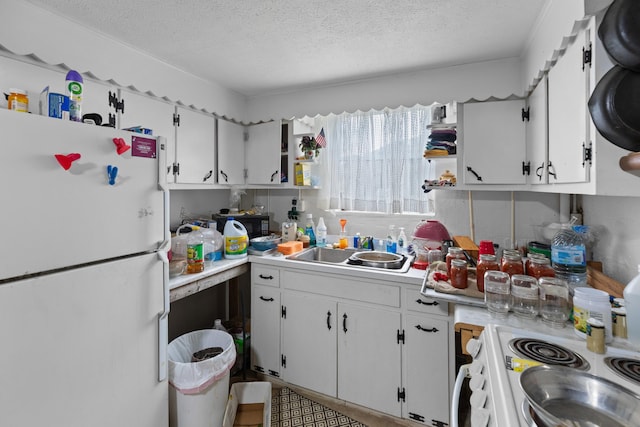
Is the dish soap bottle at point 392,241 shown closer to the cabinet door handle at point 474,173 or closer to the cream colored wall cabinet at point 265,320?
the cabinet door handle at point 474,173

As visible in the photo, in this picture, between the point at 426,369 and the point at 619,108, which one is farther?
the point at 426,369

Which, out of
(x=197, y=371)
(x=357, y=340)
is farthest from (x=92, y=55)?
(x=357, y=340)

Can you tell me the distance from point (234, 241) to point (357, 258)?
928mm

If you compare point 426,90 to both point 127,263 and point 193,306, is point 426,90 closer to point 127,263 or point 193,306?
point 127,263

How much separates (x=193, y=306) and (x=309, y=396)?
127 centimetres

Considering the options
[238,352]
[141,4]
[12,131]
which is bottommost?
[238,352]

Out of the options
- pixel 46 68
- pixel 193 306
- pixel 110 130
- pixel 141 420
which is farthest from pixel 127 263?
pixel 193 306

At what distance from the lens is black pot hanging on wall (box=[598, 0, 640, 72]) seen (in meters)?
0.73

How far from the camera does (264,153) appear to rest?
8.43 feet

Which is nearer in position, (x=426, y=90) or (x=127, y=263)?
(x=127, y=263)

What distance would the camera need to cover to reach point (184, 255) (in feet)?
6.28

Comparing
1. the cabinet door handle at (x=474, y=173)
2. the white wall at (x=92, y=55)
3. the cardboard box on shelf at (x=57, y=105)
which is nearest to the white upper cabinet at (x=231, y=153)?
the white wall at (x=92, y=55)

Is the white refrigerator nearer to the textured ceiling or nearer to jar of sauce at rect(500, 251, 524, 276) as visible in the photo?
the textured ceiling

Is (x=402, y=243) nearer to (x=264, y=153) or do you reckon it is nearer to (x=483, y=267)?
(x=483, y=267)
